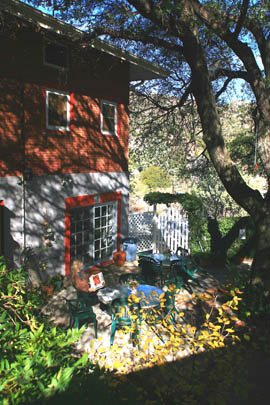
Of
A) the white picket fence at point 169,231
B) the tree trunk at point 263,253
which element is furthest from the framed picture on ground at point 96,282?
the white picket fence at point 169,231

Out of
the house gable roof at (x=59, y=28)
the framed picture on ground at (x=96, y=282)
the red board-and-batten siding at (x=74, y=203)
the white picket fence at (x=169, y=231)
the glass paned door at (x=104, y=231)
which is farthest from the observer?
the white picket fence at (x=169, y=231)

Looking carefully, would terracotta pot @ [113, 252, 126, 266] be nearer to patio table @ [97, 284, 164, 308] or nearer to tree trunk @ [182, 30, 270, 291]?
patio table @ [97, 284, 164, 308]

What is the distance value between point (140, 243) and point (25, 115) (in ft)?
24.4

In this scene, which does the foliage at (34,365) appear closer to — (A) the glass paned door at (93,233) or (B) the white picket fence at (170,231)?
(A) the glass paned door at (93,233)

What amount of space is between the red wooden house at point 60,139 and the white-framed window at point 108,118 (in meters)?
0.04

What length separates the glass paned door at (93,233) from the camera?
10484mm

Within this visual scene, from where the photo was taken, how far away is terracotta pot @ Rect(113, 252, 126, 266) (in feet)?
38.4

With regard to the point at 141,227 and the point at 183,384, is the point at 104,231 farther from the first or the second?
the point at 183,384

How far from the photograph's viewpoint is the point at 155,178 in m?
45.7

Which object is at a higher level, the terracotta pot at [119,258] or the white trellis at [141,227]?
the white trellis at [141,227]

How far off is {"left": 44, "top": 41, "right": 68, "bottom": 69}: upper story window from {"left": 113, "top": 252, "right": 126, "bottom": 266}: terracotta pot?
657cm

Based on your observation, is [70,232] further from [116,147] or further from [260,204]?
[260,204]

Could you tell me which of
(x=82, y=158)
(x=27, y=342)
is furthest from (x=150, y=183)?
(x=27, y=342)

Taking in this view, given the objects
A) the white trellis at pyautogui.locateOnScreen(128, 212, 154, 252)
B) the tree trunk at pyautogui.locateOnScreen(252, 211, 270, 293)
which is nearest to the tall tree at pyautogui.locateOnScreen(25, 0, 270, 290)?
the tree trunk at pyautogui.locateOnScreen(252, 211, 270, 293)
